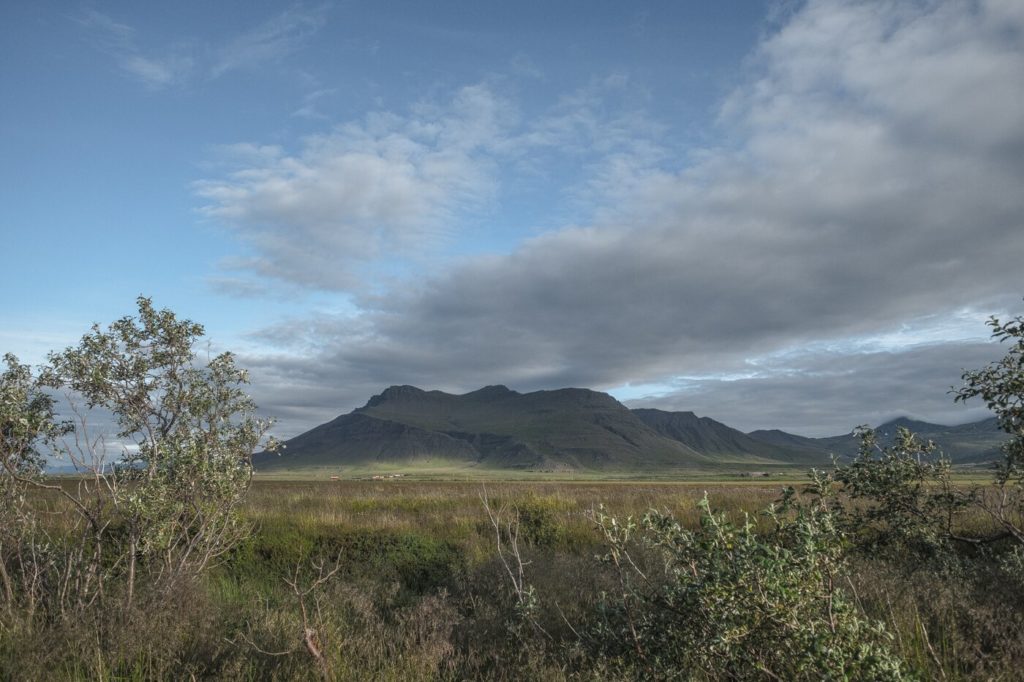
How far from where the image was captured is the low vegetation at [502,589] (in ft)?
17.6

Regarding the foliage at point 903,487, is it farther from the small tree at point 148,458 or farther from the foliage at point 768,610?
the small tree at point 148,458

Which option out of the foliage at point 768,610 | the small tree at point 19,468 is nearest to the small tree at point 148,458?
the small tree at point 19,468

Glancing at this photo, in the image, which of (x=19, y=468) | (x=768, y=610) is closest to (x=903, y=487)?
(x=768, y=610)

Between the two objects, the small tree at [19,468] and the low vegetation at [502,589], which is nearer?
the low vegetation at [502,589]

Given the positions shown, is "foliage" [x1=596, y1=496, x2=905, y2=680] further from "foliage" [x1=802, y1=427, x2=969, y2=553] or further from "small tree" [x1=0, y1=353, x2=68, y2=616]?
"small tree" [x1=0, y1=353, x2=68, y2=616]

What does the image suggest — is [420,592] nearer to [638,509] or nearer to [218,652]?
[218,652]

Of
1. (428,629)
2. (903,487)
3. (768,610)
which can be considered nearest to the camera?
(768,610)

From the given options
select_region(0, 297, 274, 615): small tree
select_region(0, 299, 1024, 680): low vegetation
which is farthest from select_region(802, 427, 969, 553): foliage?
select_region(0, 297, 274, 615): small tree

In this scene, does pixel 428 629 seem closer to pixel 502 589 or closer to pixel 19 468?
pixel 502 589

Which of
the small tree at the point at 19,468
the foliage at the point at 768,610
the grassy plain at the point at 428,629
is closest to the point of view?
Result: the foliage at the point at 768,610

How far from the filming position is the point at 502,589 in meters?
11.2

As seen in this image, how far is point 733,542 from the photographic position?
5.54 metres

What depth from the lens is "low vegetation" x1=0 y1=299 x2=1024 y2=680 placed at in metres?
5.36

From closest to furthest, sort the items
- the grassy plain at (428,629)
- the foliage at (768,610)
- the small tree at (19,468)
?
the foliage at (768,610) < the grassy plain at (428,629) < the small tree at (19,468)
